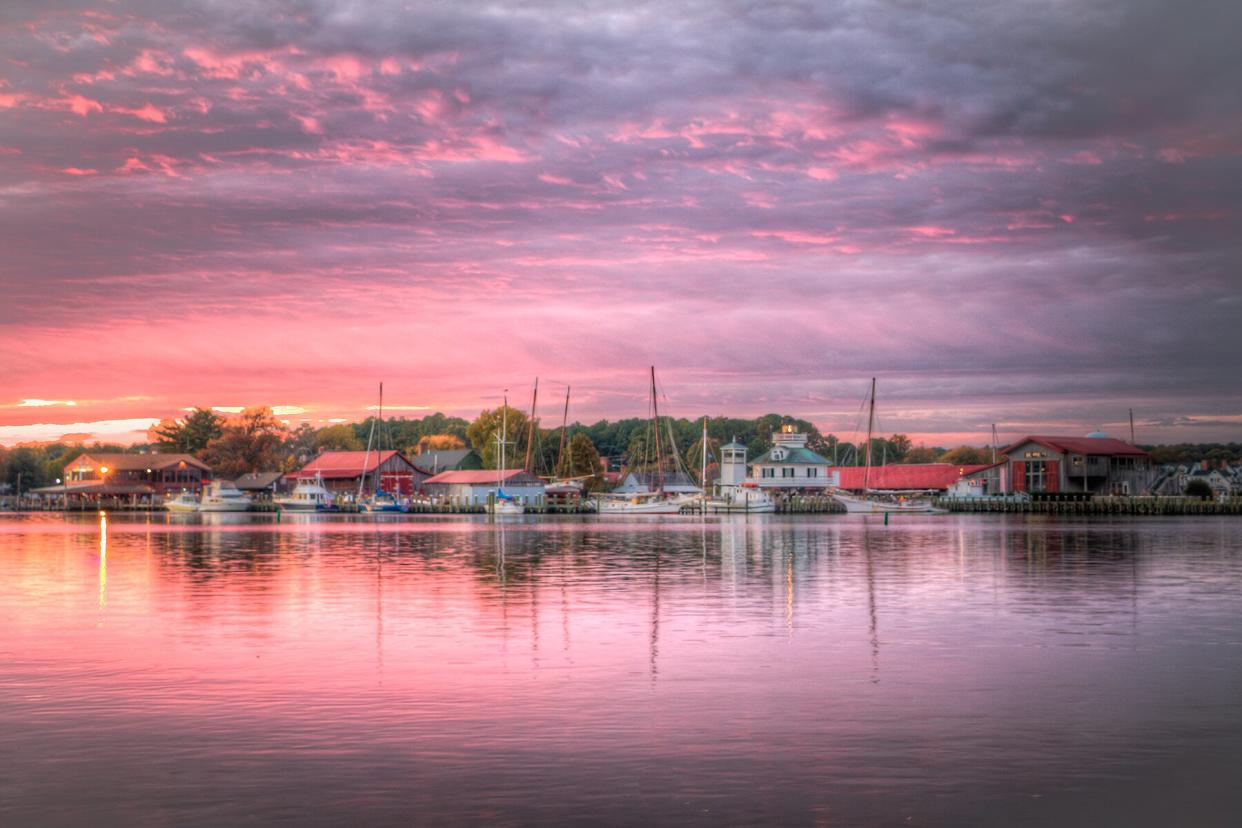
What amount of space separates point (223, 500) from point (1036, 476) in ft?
340

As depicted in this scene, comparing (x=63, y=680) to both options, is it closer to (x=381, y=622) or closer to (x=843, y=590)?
(x=381, y=622)

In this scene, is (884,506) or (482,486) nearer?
(884,506)

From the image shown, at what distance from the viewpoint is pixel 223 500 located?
547 feet

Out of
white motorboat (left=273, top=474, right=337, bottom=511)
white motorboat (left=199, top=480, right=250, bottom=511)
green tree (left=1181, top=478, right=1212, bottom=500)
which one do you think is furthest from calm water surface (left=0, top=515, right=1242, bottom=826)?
green tree (left=1181, top=478, right=1212, bottom=500)

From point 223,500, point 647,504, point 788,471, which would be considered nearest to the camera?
point 647,504

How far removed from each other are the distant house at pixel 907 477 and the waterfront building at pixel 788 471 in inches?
128

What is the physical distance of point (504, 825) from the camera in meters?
12.5

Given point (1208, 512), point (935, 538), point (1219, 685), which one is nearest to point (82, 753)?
point (1219, 685)

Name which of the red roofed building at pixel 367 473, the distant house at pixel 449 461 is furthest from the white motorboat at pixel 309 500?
the distant house at pixel 449 461

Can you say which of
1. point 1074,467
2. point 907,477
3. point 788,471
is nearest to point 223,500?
point 788,471

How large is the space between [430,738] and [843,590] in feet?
81.4

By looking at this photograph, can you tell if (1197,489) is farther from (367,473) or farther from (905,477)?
(367,473)

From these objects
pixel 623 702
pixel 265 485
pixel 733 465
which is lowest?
pixel 623 702

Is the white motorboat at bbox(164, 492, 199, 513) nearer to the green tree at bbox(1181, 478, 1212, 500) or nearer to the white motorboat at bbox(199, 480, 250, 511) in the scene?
the white motorboat at bbox(199, 480, 250, 511)
